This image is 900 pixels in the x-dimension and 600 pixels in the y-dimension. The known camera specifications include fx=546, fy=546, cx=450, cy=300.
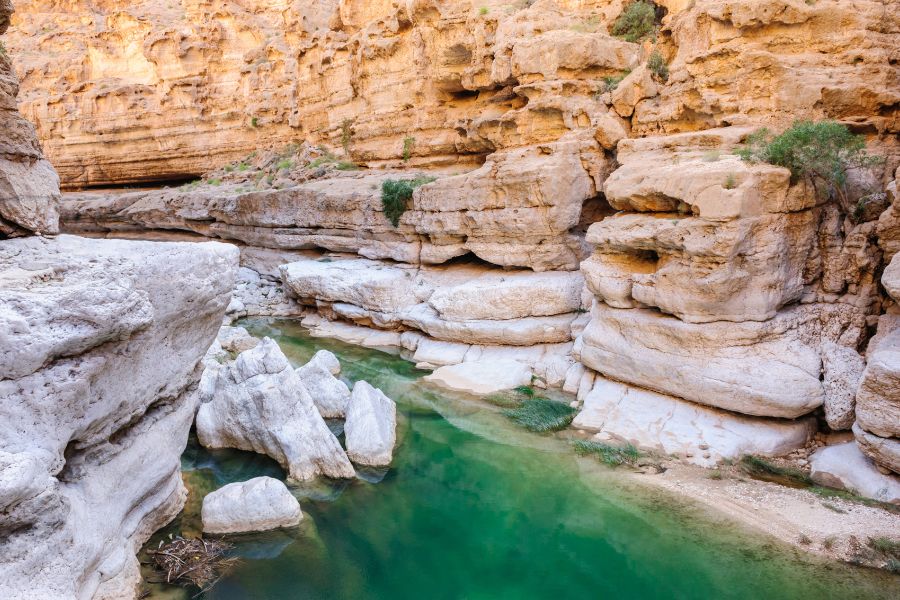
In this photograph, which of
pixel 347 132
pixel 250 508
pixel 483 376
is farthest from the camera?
pixel 347 132

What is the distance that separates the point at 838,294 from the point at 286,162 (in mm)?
19780

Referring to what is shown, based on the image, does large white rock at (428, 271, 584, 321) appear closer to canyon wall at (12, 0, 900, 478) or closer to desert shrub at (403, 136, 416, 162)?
canyon wall at (12, 0, 900, 478)

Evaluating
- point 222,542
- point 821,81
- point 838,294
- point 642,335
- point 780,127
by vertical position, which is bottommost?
point 222,542

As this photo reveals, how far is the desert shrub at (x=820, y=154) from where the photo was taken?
8617mm

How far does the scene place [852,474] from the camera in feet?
24.3

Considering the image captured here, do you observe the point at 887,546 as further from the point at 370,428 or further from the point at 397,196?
the point at 397,196

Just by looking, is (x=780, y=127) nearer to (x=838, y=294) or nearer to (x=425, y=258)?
(x=838, y=294)

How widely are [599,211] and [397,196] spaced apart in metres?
5.44

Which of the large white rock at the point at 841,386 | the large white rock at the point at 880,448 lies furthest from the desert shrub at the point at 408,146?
the large white rock at the point at 880,448

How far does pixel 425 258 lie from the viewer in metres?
15.2

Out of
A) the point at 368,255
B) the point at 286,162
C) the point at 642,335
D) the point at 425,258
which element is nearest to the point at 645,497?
the point at 642,335

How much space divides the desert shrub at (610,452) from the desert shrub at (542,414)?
A: 2.20 ft

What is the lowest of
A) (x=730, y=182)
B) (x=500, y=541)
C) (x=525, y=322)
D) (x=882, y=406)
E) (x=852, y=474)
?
(x=500, y=541)

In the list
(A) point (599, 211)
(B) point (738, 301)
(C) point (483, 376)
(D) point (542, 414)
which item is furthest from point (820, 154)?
(C) point (483, 376)
